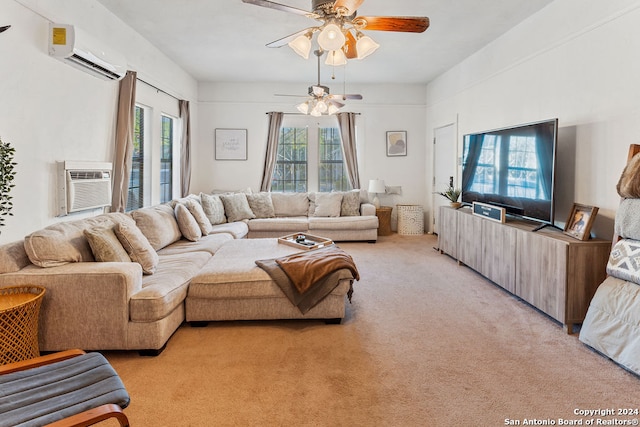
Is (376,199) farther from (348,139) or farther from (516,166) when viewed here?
(516,166)

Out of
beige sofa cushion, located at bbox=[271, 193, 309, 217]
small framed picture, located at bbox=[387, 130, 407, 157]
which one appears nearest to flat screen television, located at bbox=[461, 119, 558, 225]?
small framed picture, located at bbox=[387, 130, 407, 157]

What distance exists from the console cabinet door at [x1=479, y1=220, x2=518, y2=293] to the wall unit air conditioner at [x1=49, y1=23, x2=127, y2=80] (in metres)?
4.05

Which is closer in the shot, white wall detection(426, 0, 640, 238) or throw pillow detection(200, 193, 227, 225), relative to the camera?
white wall detection(426, 0, 640, 238)

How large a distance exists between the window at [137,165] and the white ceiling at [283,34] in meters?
1.01

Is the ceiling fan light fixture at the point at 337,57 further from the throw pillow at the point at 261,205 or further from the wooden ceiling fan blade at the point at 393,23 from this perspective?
the throw pillow at the point at 261,205

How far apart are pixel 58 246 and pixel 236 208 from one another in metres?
3.75

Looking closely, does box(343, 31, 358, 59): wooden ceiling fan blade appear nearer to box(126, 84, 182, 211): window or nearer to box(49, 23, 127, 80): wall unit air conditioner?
box(49, 23, 127, 80): wall unit air conditioner

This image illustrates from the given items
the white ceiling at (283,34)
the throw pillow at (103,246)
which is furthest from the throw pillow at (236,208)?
the throw pillow at (103,246)

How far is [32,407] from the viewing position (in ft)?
4.51

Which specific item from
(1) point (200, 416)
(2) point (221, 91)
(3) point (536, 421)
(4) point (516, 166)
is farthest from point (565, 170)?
(2) point (221, 91)

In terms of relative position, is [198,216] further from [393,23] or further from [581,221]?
[581,221]

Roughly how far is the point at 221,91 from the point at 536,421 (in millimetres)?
6980

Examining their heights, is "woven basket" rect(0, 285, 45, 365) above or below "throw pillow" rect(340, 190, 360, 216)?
below

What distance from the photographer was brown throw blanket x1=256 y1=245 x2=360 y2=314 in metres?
2.96
